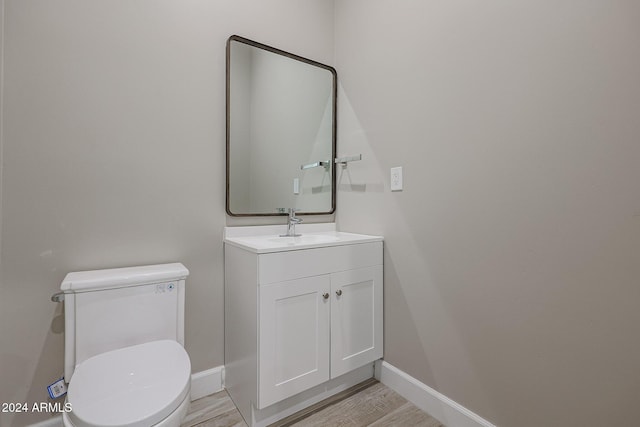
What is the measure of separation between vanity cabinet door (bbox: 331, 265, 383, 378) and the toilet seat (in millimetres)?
734

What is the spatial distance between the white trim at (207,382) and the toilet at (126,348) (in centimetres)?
37

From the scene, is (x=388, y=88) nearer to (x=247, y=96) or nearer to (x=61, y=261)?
(x=247, y=96)

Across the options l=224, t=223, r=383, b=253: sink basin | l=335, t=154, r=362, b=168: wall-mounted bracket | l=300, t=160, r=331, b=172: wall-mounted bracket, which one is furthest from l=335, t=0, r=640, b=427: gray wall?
l=300, t=160, r=331, b=172: wall-mounted bracket

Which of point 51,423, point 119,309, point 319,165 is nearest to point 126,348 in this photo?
point 119,309

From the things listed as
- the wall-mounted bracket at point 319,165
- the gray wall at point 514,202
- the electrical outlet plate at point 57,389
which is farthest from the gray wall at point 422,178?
the wall-mounted bracket at point 319,165

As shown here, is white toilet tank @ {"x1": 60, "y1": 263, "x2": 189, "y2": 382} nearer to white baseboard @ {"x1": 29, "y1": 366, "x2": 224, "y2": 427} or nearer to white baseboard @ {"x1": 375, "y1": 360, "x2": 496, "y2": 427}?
white baseboard @ {"x1": 29, "y1": 366, "x2": 224, "y2": 427}

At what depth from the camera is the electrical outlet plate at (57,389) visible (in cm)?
121

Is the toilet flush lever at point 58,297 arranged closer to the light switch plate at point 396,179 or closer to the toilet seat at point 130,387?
the toilet seat at point 130,387

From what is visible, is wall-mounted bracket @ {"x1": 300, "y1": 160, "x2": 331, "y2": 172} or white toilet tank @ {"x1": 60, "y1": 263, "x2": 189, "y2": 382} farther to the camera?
wall-mounted bracket @ {"x1": 300, "y1": 160, "x2": 331, "y2": 172}

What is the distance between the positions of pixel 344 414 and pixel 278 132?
1602mm

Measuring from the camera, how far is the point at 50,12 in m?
1.29

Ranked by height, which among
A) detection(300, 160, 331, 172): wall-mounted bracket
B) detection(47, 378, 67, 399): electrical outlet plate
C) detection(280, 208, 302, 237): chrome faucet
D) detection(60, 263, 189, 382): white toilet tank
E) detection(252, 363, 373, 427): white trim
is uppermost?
detection(300, 160, 331, 172): wall-mounted bracket

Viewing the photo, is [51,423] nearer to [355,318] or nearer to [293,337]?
[293,337]

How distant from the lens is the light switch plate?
5.43 feet
